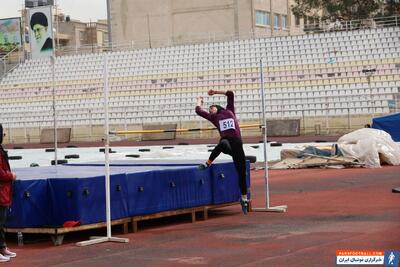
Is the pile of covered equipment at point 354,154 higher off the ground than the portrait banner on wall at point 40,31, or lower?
lower

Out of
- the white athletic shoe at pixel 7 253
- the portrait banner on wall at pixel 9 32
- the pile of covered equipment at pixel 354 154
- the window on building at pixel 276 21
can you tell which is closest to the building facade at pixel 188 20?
the window on building at pixel 276 21

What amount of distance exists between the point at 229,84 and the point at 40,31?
1550cm

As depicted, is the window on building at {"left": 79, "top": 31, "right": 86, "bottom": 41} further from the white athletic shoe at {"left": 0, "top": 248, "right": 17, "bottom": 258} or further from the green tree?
the white athletic shoe at {"left": 0, "top": 248, "right": 17, "bottom": 258}

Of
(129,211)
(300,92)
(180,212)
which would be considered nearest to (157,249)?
(129,211)

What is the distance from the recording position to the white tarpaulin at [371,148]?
22828 mm

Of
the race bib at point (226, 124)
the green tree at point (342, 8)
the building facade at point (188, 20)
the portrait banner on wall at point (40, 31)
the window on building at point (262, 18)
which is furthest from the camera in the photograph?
the window on building at point (262, 18)

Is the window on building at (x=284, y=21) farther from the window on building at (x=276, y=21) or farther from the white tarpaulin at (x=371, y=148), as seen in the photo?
the white tarpaulin at (x=371, y=148)


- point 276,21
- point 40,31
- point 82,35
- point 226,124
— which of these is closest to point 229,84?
point 40,31

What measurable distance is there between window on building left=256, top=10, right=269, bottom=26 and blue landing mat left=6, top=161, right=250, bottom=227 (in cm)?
5688

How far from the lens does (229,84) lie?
1837 inches

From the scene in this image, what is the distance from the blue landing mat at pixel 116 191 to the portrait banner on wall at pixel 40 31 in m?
41.9

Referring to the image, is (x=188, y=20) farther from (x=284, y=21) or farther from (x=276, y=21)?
(x=284, y=21)

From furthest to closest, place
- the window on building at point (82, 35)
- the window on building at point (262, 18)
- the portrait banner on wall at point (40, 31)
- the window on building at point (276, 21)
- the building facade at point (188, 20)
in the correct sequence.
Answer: the window on building at point (82, 35), the window on building at point (276, 21), the window on building at point (262, 18), the building facade at point (188, 20), the portrait banner on wall at point (40, 31)

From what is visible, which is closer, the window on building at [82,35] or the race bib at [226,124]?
the race bib at [226,124]
